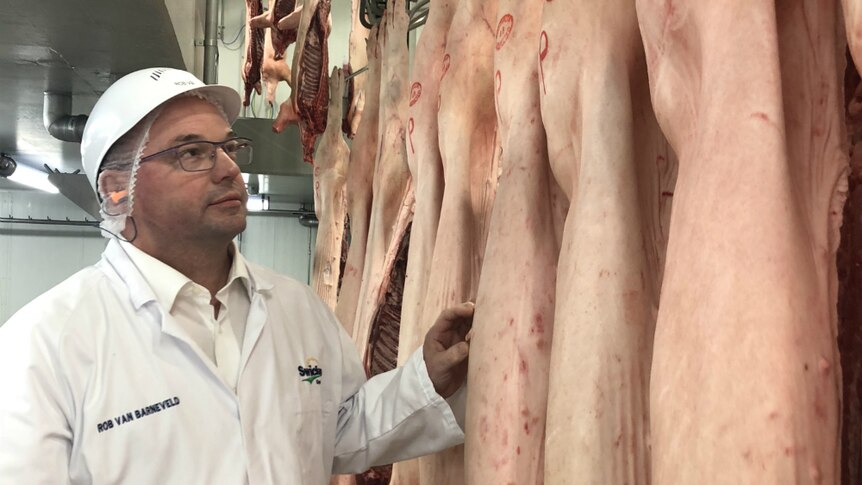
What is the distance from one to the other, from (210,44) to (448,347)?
5.00 metres

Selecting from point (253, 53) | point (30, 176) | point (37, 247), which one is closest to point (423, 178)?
point (253, 53)

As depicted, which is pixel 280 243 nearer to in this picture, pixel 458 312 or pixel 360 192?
pixel 360 192

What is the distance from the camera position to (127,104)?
193 cm

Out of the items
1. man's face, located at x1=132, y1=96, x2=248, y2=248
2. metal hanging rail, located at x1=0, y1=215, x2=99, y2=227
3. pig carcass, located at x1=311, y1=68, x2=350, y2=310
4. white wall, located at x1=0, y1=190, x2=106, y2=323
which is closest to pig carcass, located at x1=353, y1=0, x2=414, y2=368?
man's face, located at x1=132, y1=96, x2=248, y2=248

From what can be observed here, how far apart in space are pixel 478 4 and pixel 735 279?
1.25 meters

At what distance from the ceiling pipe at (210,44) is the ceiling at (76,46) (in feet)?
1.80

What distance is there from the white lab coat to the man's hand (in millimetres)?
36

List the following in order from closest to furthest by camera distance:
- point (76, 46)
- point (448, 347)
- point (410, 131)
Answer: point (448, 347) < point (410, 131) < point (76, 46)

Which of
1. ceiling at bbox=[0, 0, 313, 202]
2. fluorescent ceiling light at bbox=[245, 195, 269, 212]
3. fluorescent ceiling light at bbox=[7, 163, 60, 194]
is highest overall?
ceiling at bbox=[0, 0, 313, 202]

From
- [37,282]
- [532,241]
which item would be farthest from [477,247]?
[37,282]

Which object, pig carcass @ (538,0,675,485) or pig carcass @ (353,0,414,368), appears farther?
pig carcass @ (353,0,414,368)

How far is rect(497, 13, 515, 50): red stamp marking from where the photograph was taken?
1688 mm

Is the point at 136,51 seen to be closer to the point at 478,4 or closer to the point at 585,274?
the point at 478,4

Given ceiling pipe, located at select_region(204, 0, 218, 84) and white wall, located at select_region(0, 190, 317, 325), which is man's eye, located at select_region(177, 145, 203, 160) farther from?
white wall, located at select_region(0, 190, 317, 325)
